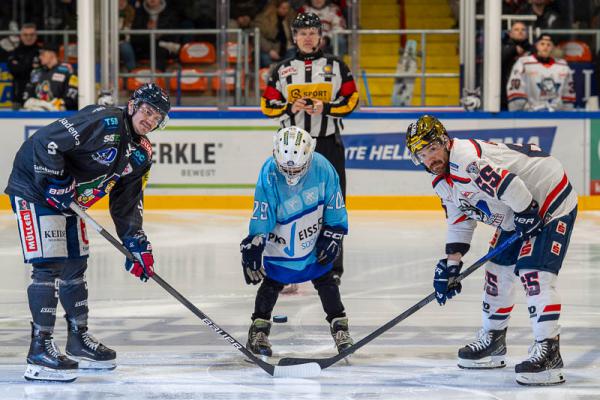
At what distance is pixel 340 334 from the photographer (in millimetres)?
5004

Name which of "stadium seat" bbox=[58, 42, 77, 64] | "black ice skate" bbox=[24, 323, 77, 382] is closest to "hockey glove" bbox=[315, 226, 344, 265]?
"black ice skate" bbox=[24, 323, 77, 382]

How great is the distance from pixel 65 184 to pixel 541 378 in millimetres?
1917

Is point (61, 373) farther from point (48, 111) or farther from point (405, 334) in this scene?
point (48, 111)

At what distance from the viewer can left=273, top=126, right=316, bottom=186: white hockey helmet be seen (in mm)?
4770

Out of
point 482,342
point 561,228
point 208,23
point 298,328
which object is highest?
point 208,23

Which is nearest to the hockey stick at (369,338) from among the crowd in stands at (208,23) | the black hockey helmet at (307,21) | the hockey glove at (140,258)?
the hockey glove at (140,258)

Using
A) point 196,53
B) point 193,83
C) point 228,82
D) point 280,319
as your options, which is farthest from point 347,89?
point 196,53

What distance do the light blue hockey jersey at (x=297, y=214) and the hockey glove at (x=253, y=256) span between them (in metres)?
0.08

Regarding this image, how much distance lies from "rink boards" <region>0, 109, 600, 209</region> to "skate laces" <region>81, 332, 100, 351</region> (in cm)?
554

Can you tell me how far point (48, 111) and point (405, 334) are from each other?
5975 mm

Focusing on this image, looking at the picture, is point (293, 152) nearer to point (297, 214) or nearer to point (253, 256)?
point (297, 214)

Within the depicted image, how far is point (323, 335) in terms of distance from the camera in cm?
546

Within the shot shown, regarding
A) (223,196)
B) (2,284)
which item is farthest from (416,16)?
(2,284)

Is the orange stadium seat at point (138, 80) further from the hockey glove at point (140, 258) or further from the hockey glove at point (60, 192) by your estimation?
the hockey glove at point (60, 192)
